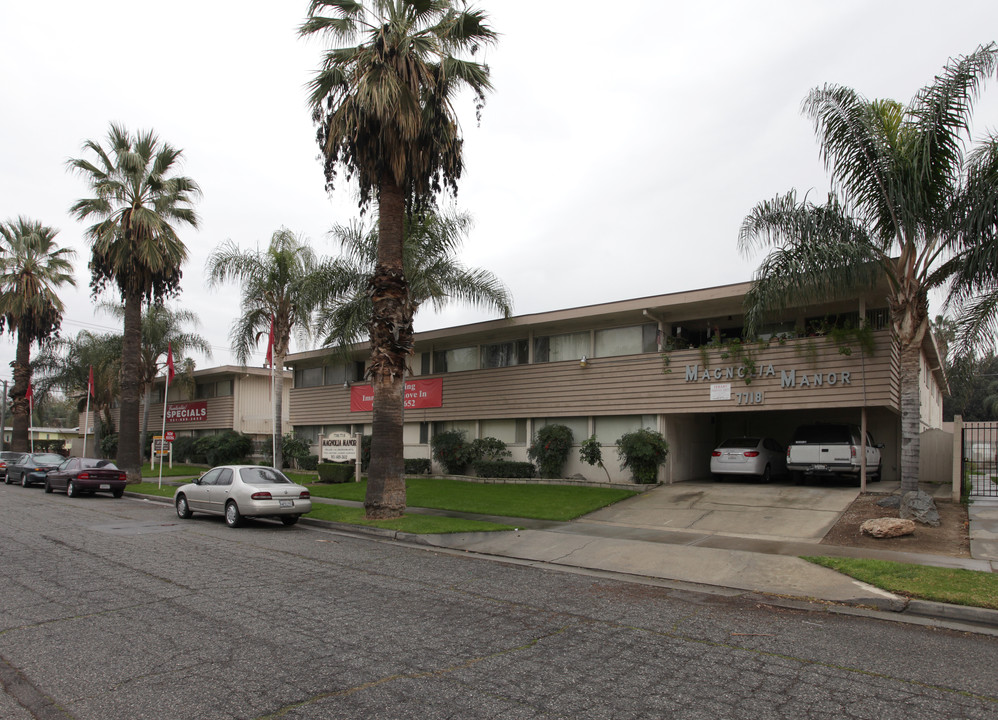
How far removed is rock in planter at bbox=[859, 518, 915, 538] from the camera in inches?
449

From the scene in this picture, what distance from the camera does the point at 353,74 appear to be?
14727 millimetres

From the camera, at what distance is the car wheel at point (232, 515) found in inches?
583

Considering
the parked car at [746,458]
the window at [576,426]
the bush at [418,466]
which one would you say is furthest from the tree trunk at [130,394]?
the parked car at [746,458]

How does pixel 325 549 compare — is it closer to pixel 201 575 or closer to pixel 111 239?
pixel 201 575

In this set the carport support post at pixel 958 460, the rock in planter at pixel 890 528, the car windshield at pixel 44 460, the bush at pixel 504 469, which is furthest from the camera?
the car windshield at pixel 44 460

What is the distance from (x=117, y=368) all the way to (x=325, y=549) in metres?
32.2

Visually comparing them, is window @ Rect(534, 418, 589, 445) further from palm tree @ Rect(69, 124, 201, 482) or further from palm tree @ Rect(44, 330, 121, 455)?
palm tree @ Rect(44, 330, 121, 455)

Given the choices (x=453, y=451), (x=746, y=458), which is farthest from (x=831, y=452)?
(x=453, y=451)

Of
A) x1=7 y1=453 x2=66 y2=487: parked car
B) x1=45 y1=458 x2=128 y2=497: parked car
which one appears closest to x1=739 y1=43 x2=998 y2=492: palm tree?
x1=45 y1=458 x2=128 y2=497: parked car

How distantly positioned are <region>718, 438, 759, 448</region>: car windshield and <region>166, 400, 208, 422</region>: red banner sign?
3085 cm

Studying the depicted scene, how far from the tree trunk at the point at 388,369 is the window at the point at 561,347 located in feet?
26.3

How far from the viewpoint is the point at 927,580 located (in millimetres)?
8578

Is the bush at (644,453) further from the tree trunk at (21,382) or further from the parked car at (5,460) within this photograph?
the tree trunk at (21,382)

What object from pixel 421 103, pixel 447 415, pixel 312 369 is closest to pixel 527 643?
pixel 421 103
